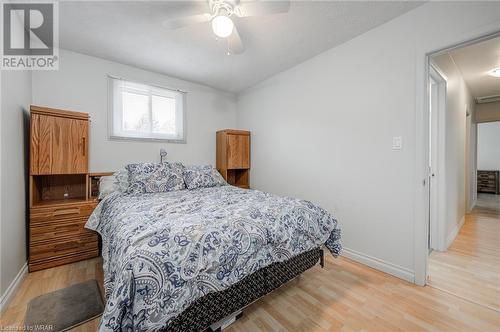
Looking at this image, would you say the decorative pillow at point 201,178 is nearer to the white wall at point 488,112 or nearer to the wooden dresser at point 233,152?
the wooden dresser at point 233,152

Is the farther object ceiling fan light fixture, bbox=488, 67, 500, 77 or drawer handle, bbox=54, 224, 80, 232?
ceiling fan light fixture, bbox=488, 67, 500, 77

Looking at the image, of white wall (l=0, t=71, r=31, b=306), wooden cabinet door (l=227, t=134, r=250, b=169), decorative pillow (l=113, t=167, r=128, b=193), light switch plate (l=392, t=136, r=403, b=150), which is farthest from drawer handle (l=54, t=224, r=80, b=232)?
light switch plate (l=392, t=136, r=403, b=150)

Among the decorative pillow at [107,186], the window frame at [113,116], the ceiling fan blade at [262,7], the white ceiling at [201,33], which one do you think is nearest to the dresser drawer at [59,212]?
the decorative pillow at [107,186]

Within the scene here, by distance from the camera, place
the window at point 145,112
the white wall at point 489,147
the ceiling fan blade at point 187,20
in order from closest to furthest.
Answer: the ceiling fan blade at point 187,20, the window at point 145,112, the white wall at point 489,147

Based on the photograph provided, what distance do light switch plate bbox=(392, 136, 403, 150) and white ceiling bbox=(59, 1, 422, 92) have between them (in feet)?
3.82

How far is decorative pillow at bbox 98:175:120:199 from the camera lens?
250cm

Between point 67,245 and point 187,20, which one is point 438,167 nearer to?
point 187,20

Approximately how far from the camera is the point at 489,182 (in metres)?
6.13

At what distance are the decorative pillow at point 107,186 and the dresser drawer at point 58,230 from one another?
33 cm

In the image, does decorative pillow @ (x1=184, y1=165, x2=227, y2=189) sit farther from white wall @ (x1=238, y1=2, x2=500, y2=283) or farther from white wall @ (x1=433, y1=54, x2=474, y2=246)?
white wall @ (x1=433, y1=54, x2=474, y2=246)

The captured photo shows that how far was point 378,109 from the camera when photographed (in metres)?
2.17

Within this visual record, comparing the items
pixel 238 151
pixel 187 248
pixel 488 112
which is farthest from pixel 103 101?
pixel 488 112

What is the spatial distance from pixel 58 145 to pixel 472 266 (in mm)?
4555

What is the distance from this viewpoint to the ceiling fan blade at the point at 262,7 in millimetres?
1566
